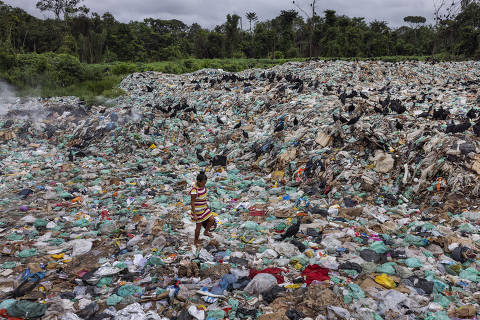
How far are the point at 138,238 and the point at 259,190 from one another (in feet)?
6.43

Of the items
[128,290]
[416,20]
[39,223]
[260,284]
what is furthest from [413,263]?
[416,20]

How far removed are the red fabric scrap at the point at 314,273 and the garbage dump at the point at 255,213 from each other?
2 cm

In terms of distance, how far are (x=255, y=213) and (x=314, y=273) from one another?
1.43m

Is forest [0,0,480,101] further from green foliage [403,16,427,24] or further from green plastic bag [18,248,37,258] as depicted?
green plastic bag [18,248,37,258]

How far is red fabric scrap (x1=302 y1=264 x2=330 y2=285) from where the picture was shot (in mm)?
2467

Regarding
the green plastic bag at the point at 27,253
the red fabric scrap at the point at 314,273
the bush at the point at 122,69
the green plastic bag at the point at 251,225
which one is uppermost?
the bush at the point at 122,69

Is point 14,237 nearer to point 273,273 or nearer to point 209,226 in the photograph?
point 209,226

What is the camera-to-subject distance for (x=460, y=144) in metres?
3.93

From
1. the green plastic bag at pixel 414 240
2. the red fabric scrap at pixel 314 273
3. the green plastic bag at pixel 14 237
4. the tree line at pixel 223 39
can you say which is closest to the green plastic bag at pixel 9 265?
the green plastic bag at pixel 14 237

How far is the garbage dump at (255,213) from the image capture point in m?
2.30

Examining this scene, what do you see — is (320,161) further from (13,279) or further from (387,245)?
(13,279)

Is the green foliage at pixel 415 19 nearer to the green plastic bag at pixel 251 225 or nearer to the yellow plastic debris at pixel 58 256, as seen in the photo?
the green plastic bag at pixel 251 225

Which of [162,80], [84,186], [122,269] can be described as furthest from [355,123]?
[162,80]

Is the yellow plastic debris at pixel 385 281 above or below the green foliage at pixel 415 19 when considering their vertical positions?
below
